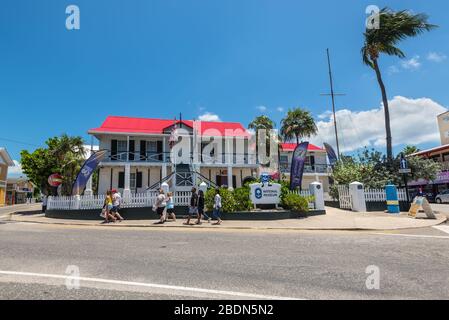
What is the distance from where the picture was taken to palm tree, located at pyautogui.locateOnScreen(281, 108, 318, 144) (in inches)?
1351

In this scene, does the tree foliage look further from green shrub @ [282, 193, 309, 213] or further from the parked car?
the parked car

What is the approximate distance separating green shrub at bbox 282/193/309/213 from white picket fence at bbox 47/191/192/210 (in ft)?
18.2

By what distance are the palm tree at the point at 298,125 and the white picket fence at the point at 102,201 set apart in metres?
22.2

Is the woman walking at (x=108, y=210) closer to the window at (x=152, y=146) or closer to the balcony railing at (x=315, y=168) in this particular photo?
the window at (x=152, y=146)

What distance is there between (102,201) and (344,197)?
15.5 metres

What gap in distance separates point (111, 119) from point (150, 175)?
743 centimetres

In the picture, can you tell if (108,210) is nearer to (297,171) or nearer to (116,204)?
(116,204)

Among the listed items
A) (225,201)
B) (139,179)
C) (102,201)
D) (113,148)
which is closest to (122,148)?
(113,148)

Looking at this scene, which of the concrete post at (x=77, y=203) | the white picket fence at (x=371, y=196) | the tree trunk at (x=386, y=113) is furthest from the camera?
the tree trunk at (x=386, y=113)

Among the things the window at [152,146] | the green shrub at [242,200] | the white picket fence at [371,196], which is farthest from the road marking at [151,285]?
the window at [152,146]

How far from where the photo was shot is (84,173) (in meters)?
17.3

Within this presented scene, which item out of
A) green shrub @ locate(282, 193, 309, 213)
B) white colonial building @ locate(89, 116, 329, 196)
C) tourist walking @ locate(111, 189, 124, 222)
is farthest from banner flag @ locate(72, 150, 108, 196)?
green shrub @ locate(282, 193, 309, 213)

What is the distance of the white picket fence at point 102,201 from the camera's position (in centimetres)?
1556
